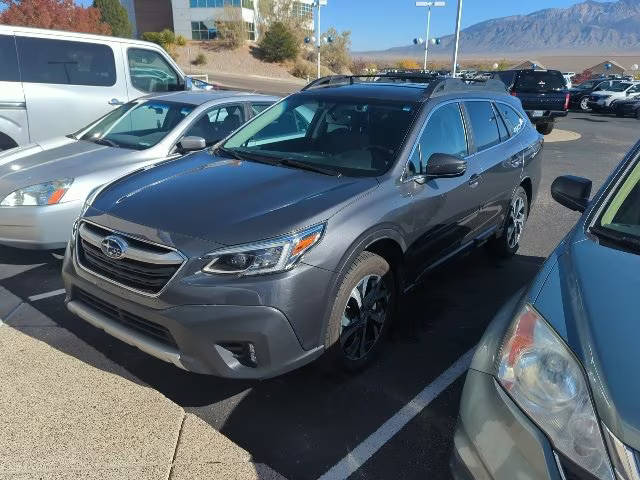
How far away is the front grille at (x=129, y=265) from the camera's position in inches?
108

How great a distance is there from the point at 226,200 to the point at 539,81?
17.6m

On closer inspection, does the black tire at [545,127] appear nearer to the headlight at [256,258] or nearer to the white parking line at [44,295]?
the white parking line at [44,295]

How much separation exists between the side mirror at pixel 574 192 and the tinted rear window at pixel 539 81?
16.2 m

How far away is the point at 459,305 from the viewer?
443 cm

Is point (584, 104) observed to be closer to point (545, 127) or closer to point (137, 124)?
point (545, 127)

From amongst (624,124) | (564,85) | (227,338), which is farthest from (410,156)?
(624,124)

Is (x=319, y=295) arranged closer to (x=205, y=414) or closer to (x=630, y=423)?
(x=205, y=414)

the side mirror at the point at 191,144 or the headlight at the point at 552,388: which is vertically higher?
the side mirror at the point at 191,144

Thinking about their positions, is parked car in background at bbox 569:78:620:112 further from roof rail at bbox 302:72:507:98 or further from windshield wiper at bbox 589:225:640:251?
windshield wiper at bbox 589:225:640:251

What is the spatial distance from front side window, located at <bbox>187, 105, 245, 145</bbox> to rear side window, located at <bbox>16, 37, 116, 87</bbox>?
8.24 feet

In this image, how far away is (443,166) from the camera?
3.48 m

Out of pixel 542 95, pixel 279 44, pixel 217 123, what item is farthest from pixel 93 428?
pixel 279 44

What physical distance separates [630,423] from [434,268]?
2550mm

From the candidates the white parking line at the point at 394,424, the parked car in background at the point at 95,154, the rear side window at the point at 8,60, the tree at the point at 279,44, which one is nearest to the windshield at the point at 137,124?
the parked car in background at the point at 95,154
